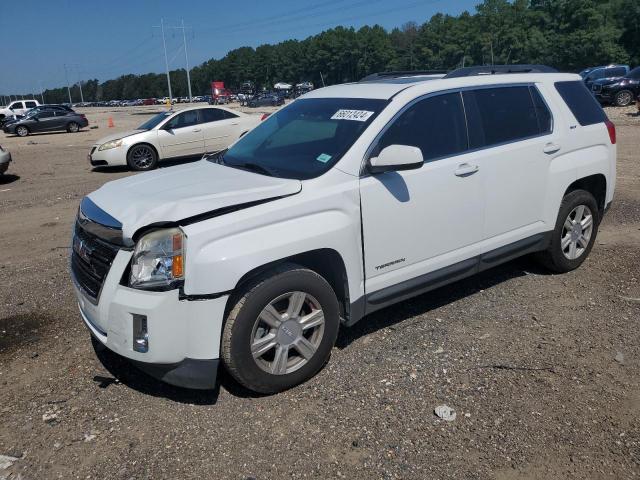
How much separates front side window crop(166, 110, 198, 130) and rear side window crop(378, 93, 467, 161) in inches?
419

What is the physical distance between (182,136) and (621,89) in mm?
19907

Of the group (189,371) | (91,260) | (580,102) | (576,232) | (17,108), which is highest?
(17,108)

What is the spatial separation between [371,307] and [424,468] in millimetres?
1211

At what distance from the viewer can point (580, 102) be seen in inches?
199

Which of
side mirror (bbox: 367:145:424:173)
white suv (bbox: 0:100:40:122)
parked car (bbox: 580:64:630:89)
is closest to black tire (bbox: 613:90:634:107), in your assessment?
parked car (bbox: 580:64:630:89)

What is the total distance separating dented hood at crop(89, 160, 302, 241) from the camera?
120 inches

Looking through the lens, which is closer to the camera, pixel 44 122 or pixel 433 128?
pixel 433 128

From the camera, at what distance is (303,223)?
3295mm

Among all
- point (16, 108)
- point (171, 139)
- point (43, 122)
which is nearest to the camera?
point (171, 139)

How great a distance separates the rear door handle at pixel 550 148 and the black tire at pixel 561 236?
19.4 inches

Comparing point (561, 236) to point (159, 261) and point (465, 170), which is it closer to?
point (465, 170)

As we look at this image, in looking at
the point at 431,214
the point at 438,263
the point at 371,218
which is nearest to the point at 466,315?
the point at 438,263

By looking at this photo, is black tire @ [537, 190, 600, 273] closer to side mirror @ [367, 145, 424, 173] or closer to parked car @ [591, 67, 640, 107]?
side mirror @ [367, 145, 424, 173]

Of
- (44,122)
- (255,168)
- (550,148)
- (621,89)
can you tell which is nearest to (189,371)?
(255,168)
